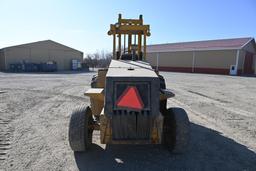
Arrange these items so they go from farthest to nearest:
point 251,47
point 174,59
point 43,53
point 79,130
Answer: point 174,59 < point 251,47 < point 43,53 < point 79,130

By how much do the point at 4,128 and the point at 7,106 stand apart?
2.70 m

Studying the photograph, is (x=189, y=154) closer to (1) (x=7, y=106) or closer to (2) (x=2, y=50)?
(1) (x=7, y=106)

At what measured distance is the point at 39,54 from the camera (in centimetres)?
3419

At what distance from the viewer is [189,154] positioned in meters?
3.92

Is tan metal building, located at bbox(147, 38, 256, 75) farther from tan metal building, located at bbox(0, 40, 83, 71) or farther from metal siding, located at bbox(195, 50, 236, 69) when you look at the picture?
tan metal building, located at bbox(0, 40, 83, 71)

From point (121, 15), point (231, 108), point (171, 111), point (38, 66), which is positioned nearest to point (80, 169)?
point (171, 111)

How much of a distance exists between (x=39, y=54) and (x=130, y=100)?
34.9 metres

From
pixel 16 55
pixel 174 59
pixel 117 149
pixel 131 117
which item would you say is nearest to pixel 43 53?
pixel 16 55

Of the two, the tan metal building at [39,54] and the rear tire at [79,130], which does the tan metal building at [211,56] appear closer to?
the tan metal building at [39,54]

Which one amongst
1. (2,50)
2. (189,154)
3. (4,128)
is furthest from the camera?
(2,50)

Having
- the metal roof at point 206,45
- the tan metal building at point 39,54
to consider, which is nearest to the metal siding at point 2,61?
the tan metal building at point 39,54

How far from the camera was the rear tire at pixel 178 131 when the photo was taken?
A: 3.67 meters

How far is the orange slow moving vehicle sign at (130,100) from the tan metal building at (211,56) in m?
31.8

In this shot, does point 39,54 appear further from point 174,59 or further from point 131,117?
point 131,117
